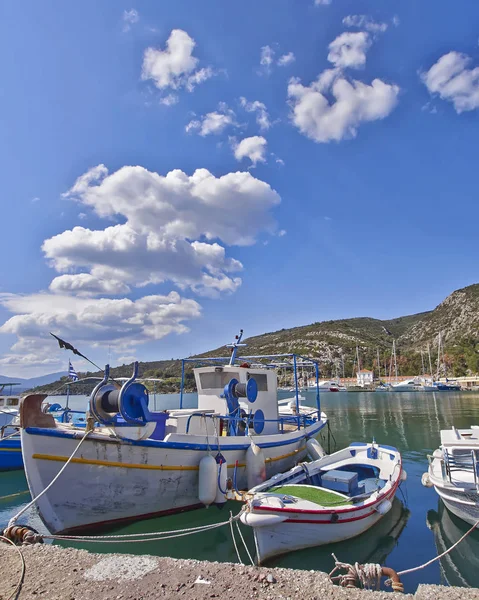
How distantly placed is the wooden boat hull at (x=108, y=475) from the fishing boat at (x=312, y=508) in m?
2.50

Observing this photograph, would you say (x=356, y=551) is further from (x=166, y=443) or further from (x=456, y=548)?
(x=166, y=443)

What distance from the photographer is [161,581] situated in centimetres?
494

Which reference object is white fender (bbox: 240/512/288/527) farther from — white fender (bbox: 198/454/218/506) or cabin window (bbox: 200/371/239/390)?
cabin window (bbox: 200/371/239/390)

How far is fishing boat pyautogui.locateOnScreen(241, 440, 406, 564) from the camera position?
8.26 metres

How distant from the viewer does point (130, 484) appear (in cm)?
1021

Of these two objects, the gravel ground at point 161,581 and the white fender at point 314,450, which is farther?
the white fender at point 314,450

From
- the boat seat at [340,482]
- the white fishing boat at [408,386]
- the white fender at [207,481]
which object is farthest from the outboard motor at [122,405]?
the white fishing boat at [408,386]

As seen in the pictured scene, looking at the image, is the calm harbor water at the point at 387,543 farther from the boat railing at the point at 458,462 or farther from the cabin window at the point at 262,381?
the cabin window at the point at 262,381

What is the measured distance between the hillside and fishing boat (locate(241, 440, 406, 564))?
8925 cm

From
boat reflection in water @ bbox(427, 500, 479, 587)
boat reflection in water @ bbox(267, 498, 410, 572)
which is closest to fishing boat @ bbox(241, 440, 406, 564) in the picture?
boat reflection in water @ bbox(267, 498, 410, 572)

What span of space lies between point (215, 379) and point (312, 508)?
25.5ft

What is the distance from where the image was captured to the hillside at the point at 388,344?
107269mm

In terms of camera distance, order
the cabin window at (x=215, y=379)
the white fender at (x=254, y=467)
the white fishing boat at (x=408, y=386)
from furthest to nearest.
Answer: the white fishing boat at (x=408, y=386)
the cabin window at (x=215, y=379)
the white fender at (x=254, y=467)

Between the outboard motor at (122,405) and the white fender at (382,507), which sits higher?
the outboard motor at (122,405)
